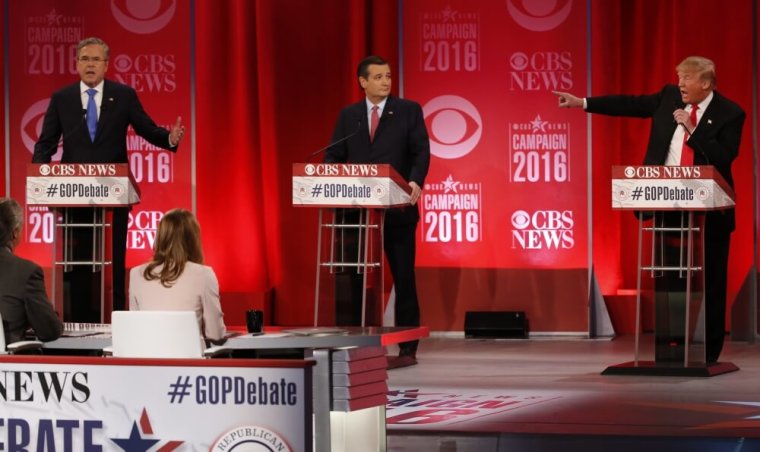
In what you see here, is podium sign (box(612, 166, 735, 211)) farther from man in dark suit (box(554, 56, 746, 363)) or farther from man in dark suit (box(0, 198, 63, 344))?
man in dark suit (box(0, 198, 63, 344))

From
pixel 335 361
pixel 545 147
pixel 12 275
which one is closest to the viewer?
pixel 335 361

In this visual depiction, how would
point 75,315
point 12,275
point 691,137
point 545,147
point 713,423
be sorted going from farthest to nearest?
point 545,147, point 75,315, point 691,137, point 713,423, point 12,275

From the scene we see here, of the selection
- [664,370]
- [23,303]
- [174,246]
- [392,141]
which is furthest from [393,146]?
[23,303]

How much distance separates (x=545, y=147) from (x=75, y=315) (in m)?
3.56

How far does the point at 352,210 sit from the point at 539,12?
2735 mm

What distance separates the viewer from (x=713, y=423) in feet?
17.1

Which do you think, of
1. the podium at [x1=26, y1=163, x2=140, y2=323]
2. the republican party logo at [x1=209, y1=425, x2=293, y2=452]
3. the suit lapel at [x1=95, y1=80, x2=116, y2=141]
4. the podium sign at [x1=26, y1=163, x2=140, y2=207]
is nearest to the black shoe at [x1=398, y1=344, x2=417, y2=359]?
the podium at [x1=26, y1=163, x2=140, y2=323]

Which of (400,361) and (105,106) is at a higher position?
(105,106)

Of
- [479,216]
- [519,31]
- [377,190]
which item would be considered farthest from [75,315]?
[519,31]

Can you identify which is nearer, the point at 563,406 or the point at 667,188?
the point at 563,406

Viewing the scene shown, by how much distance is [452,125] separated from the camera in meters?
9.37

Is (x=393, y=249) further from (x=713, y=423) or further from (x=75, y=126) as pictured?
(x=713, y=423)

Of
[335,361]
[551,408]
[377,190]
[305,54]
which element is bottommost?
[551,408]

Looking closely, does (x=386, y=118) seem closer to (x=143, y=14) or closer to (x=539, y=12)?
(x=539, y=12)
